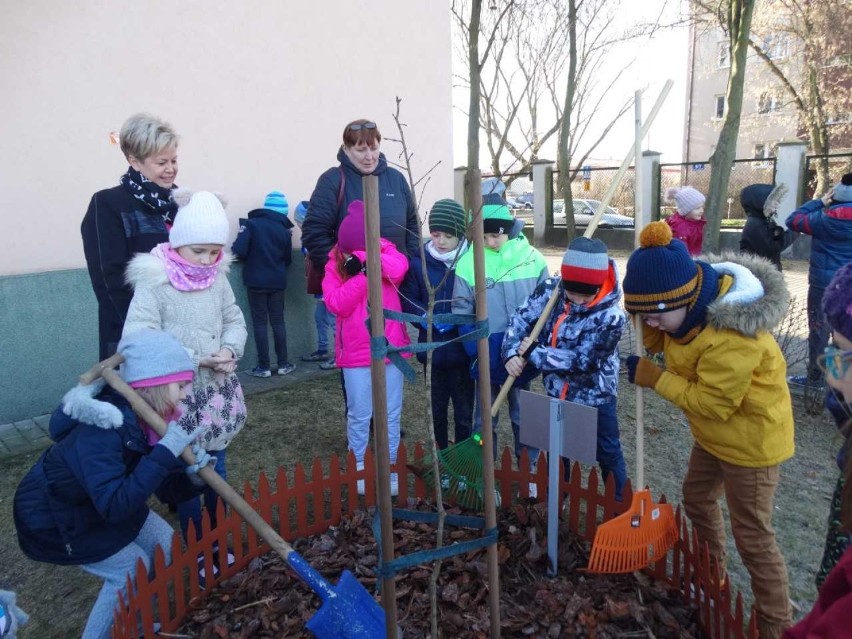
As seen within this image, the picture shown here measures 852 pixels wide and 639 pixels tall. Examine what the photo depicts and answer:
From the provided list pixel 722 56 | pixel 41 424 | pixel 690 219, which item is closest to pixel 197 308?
pixel 41 424

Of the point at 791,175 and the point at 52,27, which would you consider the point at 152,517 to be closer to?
the point at 52,27

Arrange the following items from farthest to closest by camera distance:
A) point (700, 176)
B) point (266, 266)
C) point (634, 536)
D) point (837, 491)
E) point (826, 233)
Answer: point (700, 176) → point (266, 266) → point (826, 233) → point (634, 536) → point (837, 491)

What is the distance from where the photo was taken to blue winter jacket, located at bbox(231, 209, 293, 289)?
5.62 m

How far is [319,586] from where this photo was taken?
2.05m

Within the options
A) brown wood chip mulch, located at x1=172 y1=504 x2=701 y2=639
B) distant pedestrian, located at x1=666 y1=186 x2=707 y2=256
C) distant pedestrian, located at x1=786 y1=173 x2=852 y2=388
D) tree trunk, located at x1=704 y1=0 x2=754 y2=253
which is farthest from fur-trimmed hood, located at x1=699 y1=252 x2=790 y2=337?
tree trunk, located at x1=704 y1=0 x2=754 y2=253

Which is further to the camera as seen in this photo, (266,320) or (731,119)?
(731,119)

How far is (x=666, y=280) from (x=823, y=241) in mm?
3466

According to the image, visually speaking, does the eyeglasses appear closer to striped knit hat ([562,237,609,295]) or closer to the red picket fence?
the red picket fence

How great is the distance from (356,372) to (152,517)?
127cm

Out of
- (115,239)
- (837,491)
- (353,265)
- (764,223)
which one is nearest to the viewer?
(837,491)

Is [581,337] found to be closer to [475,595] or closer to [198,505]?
[475,595]

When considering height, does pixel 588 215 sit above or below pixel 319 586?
above

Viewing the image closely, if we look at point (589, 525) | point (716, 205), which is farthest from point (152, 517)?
point (716, 205)

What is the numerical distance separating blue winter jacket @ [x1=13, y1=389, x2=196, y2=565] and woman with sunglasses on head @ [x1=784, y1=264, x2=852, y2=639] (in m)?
1.82
